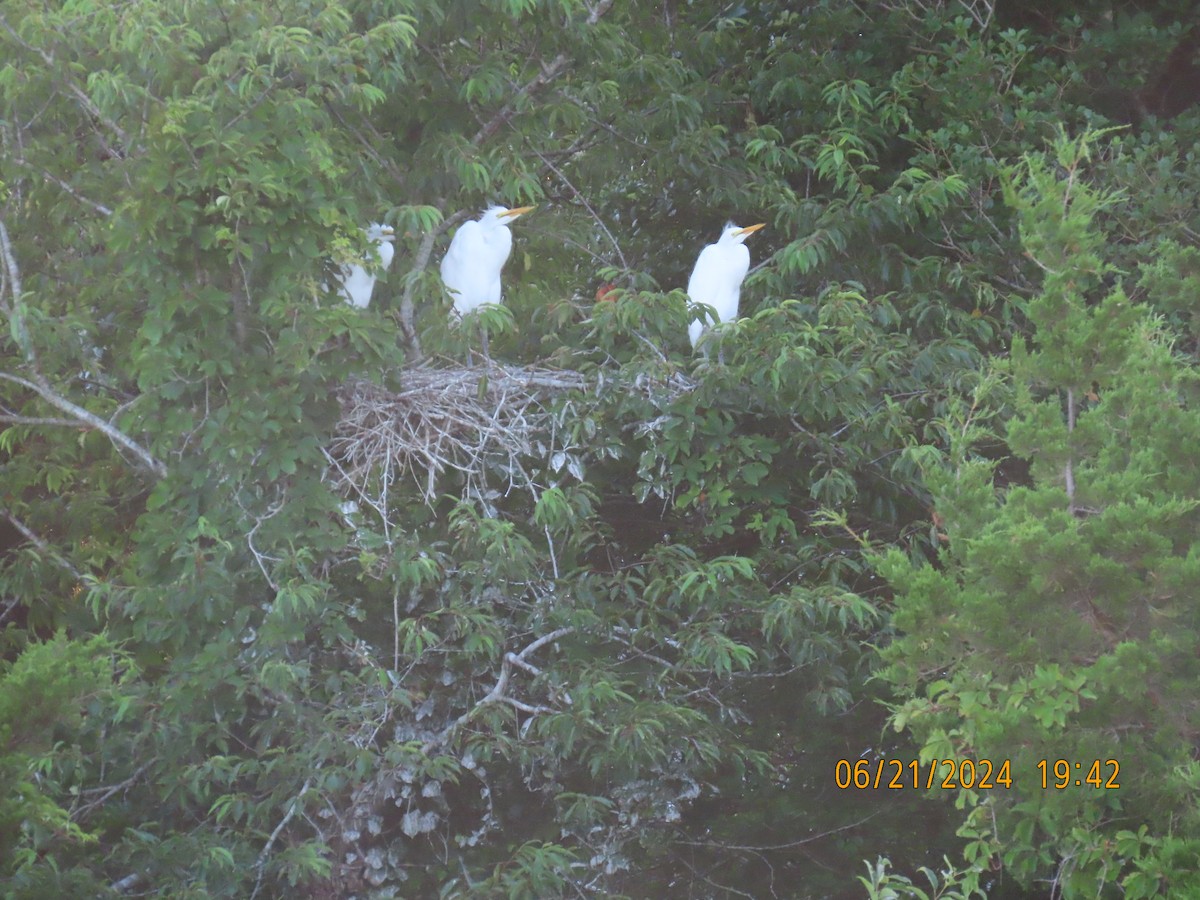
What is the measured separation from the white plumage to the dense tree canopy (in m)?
0.09

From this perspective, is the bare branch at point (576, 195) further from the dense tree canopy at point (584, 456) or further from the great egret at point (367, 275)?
the great egret at point (367, 275)

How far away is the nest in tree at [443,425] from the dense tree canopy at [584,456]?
18mm

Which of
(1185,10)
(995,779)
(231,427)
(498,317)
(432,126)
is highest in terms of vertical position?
(1185,10)

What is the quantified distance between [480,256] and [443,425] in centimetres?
64

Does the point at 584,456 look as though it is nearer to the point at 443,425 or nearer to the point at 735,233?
the point at 443,425

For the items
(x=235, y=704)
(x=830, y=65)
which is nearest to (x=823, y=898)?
(x=235, y=704)

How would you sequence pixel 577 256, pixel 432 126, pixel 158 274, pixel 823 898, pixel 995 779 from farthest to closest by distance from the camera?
pixel 577 256, pixel 823 898, pixel 432 126, pixel 158 274, pixel 995 779

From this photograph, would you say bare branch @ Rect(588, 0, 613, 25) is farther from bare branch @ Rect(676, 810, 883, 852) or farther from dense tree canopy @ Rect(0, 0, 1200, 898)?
bare branch @ Rect(676, 810, 883, 852)

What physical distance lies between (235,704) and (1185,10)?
13.8ft

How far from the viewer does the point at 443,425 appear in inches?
147

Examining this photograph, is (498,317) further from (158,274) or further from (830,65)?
(830,65)

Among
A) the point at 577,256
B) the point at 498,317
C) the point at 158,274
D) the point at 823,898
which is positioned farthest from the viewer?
the point at 577,256

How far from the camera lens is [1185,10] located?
5.08 meters
